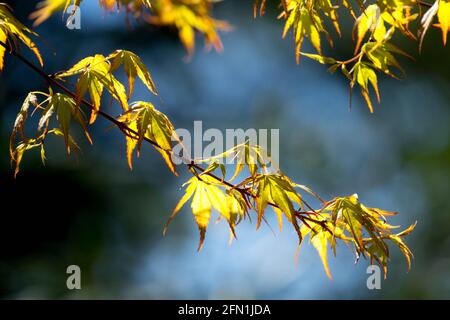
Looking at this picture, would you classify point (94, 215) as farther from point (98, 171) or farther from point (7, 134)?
point (7, 134)

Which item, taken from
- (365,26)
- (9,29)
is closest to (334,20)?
(365,26)

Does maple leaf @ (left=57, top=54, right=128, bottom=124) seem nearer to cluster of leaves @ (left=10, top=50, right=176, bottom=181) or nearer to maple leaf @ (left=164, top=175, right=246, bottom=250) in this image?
cluster of leaves @ (left=10, top=50, right=176, bottom=181)

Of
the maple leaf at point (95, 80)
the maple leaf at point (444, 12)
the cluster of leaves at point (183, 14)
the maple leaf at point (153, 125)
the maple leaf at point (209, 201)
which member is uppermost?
the cluster of leaves at point (183, 14)

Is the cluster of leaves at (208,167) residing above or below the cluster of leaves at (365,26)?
below

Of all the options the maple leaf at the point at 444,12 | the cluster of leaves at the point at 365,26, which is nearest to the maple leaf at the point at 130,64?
the cluster of leaves at the point at 365,26

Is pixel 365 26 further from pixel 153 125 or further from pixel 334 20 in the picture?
pixel 153 125

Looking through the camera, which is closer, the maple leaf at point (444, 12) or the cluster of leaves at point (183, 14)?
the maple leaf at point (444, 12)

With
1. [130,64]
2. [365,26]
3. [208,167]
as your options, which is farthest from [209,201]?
[365,26]

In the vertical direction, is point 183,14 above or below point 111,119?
above

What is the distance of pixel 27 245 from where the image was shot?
3428mm

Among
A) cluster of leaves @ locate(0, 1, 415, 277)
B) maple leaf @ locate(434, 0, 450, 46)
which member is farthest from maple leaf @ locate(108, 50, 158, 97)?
maple leaf @ locate(434, 0, 450, 46)

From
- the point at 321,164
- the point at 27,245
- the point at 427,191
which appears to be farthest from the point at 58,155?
the point at 427,191

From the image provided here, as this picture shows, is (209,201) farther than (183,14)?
No

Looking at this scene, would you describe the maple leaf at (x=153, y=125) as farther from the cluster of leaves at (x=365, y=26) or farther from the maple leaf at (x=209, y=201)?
the cluster of leaves at (x=365, y=26)
